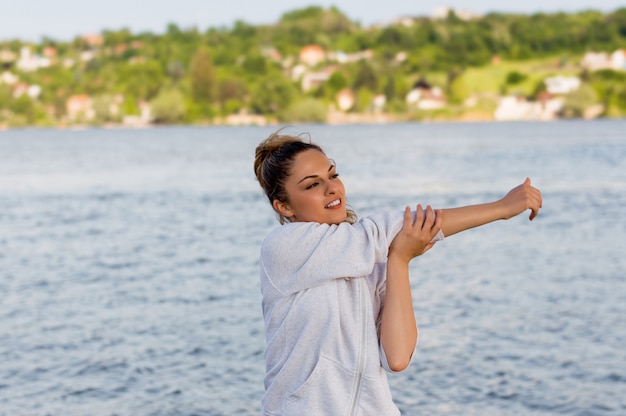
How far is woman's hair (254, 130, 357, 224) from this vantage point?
136 inches

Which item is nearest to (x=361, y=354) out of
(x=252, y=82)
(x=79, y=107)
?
(x=252, y=82)

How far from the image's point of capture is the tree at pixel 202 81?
17450 cm

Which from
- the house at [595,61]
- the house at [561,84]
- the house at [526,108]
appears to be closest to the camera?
the house at [561,84]

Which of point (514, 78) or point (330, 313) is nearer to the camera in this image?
point (330, 313)

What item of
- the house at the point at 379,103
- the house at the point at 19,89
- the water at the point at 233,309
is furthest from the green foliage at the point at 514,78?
the water at the point at 233,309

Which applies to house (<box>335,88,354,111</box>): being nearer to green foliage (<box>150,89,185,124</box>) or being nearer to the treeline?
the treeline

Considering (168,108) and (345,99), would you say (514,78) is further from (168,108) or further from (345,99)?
(168,108)

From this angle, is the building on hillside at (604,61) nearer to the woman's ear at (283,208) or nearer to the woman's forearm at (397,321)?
the woman's ear at (283,208)

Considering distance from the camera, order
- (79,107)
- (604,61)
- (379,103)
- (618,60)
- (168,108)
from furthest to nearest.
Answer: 1. (604,61)
2. (618,60)
3. (79,107)
4. (379,103)
5. (168,108)

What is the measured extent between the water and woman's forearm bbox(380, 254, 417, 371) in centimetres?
717

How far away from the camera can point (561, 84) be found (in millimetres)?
164000

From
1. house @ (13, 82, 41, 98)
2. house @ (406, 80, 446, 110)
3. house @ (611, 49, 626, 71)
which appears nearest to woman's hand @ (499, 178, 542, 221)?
house @ (406, 80, 446, 110)

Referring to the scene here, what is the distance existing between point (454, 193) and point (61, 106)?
150m

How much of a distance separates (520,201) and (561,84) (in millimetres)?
166576
